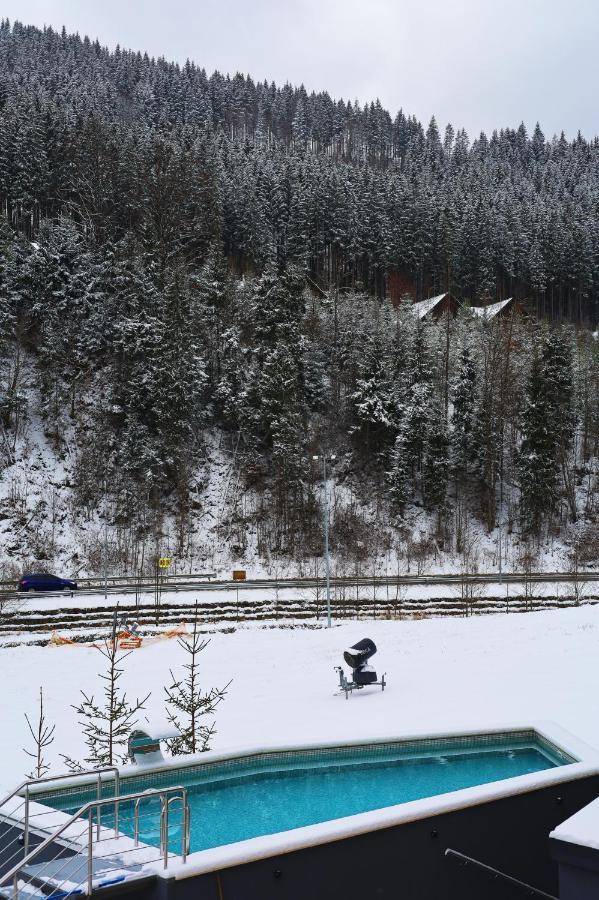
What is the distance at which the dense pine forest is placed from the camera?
4672cm

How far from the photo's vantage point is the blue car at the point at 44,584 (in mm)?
36406

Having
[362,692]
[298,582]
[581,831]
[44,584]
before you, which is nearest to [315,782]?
[581,831]

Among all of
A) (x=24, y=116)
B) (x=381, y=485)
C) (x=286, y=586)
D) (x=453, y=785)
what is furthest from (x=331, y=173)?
(x=453, y=785)

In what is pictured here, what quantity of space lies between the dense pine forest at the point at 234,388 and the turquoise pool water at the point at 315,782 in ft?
102

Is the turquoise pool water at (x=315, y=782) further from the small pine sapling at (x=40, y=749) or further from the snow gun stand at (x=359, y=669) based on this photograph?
the snow gun stand at (x=359, y=669)

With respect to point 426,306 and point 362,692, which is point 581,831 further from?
point 426,306

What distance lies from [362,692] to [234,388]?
32954 mm

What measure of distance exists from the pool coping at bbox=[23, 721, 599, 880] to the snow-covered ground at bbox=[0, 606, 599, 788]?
0.50 meters

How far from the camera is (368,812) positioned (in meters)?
8.26

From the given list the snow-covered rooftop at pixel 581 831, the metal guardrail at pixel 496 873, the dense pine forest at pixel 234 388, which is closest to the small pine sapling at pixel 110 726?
the metal guardrail at pixel 496 873

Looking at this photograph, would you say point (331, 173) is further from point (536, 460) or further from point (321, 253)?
point (536, 460)

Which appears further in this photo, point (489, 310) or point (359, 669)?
point (489, 310)

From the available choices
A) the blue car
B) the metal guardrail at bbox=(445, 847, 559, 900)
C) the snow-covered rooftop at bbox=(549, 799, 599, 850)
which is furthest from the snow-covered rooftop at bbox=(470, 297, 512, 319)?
the snow-covered rooftop at bbox=(549, 799, 599, 850)

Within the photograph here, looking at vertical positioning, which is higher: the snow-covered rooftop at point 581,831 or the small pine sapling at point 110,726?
the snow-covered rooftop at point 581,831
